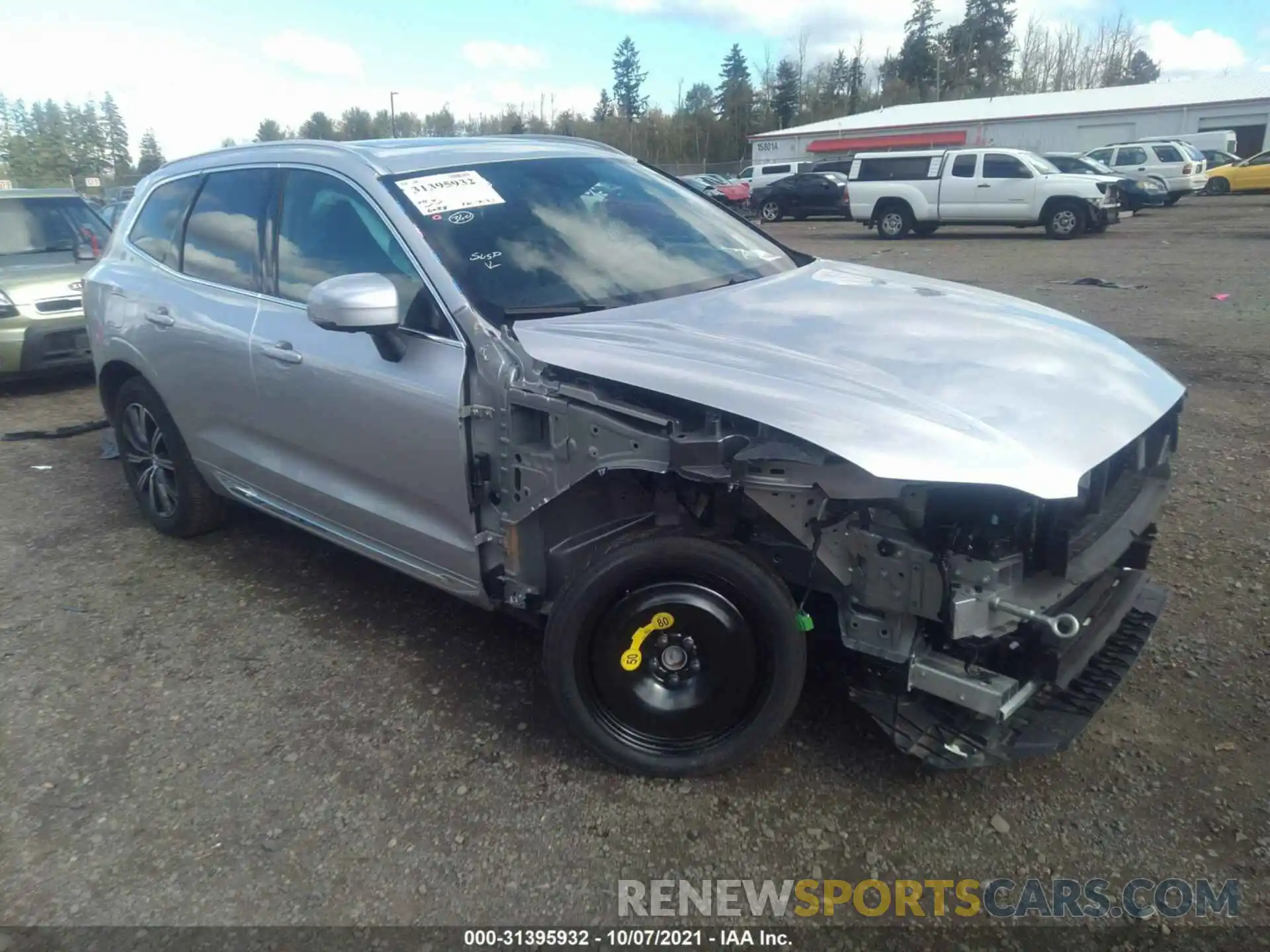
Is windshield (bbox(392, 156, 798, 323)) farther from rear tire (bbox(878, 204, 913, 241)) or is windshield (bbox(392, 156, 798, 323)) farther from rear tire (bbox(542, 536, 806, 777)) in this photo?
rear tire (bbox(878, 204, 913, 241))

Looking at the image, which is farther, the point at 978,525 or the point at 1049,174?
the point at 1049,174

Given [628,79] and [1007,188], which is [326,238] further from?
[628,79]

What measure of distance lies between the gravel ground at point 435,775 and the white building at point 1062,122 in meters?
48.6

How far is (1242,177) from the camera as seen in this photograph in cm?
2977

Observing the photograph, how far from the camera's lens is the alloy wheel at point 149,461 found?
4.68m

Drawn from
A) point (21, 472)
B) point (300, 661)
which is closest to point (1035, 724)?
point (300, 661)

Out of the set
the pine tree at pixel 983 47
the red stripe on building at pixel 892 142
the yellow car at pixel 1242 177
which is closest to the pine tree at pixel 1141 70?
the pine tree at pixel 983 47

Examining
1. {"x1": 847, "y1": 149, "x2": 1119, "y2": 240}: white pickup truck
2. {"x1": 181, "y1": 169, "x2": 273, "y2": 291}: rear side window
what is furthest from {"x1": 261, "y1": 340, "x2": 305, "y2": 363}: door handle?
{"x1": 847, "y1": 149, "x2": 1119, "y2": 240}: white pickup truck

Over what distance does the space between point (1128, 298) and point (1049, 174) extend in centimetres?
992

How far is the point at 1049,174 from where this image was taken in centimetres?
1955

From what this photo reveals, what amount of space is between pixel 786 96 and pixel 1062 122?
3449cm

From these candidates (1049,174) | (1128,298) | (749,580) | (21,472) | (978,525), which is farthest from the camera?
(1049,174)

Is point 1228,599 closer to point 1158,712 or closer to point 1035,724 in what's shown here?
point 1158,712

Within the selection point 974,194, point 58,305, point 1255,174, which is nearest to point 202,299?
point 58,305
